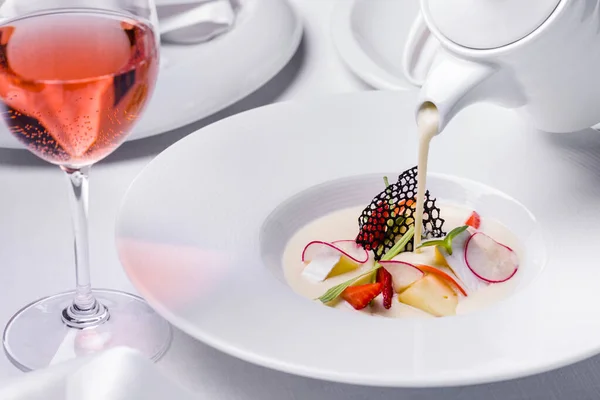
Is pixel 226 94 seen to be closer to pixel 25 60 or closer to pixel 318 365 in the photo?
pixel 25 60

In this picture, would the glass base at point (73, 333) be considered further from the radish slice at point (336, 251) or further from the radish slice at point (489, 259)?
the radish slice at point (489, 259)

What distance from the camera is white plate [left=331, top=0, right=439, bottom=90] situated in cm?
152

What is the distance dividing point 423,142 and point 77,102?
0.42 m

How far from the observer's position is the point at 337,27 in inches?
65.1

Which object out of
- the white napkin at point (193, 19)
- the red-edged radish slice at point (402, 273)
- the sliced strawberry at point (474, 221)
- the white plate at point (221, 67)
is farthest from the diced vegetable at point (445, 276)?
the white napkin at point (193, 19)

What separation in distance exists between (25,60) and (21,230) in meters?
0.33

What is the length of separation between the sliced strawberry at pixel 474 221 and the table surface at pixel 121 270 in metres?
0.27

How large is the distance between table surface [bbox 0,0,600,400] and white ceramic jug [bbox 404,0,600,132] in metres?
0.31

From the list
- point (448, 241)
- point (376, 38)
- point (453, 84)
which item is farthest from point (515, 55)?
point (376, 38)

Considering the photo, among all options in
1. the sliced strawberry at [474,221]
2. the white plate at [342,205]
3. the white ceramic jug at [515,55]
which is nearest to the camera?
the white plate at [342,205]

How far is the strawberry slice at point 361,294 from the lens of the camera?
1062 mm

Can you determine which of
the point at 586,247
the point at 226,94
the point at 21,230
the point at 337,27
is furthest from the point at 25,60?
the point at 337,27

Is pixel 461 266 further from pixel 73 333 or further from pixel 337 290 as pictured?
pixel 73 333

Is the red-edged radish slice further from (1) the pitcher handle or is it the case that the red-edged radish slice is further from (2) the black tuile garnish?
Result: (1) the pitcher handle
